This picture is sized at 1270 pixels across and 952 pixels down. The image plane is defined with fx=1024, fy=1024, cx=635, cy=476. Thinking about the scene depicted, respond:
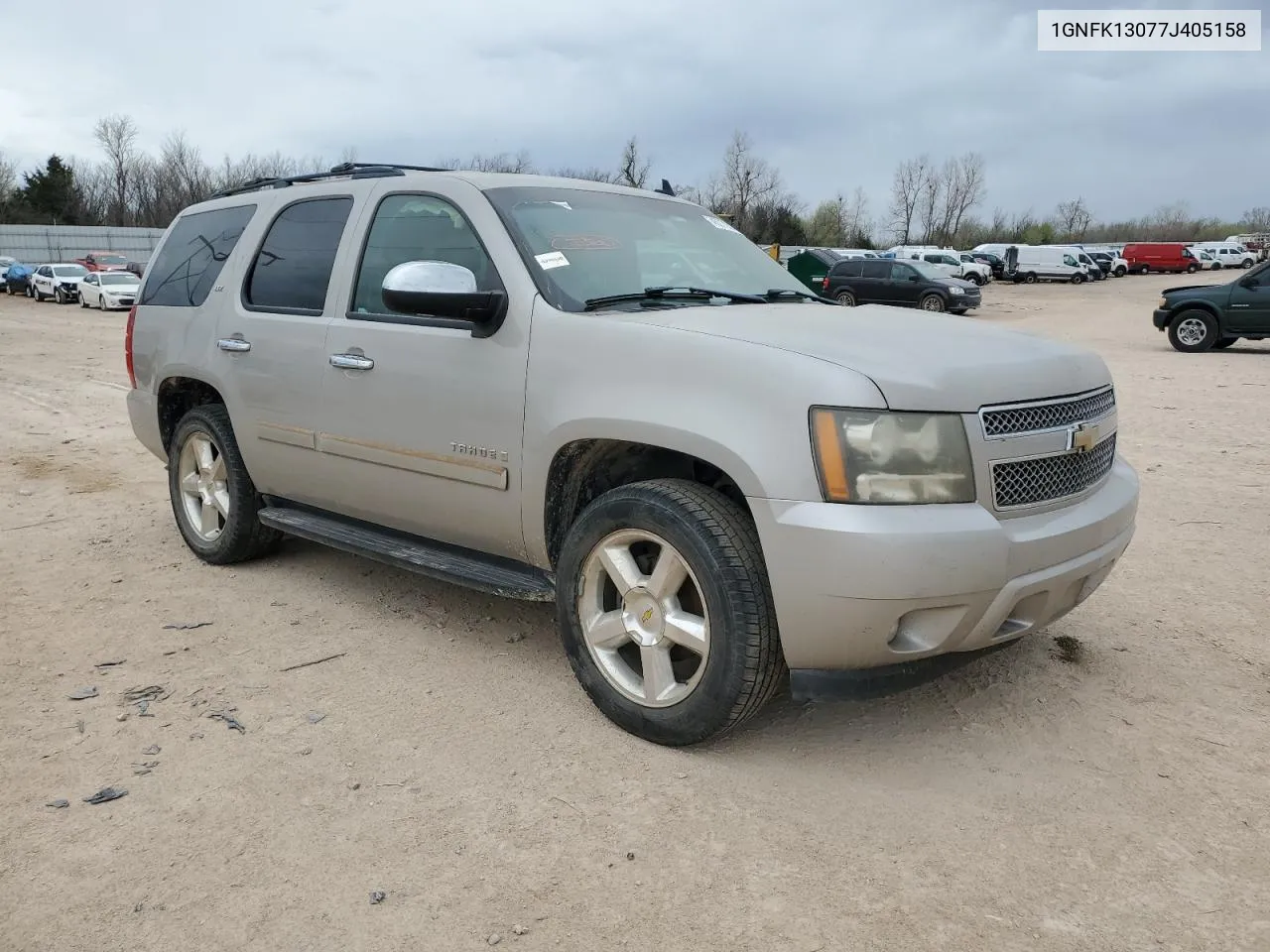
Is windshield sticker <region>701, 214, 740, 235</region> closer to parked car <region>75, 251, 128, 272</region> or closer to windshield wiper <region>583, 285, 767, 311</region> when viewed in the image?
windshield wiper <region>583, 285, 767, 311</region>

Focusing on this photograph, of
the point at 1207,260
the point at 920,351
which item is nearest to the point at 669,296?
the point at 920,351

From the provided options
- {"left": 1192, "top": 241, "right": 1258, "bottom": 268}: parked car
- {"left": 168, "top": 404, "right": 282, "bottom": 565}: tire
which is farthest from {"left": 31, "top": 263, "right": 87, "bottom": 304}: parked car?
{"left": 1192, "top": 241, "right": 1258, "bottom": 268}: parked car

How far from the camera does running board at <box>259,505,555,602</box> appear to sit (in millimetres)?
3691

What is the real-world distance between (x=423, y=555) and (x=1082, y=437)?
2415mm

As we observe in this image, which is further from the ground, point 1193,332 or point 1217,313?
point 1217,313

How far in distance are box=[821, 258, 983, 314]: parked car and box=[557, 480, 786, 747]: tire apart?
83.7 ft

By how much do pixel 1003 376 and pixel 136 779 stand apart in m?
2.86

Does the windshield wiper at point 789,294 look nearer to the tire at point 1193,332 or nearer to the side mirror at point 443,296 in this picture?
the side mirror at point 443,296

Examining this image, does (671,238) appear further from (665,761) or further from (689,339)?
(665,761)

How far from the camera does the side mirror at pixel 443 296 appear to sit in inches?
136

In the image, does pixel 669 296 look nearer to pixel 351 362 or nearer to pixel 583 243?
pixel 583 243

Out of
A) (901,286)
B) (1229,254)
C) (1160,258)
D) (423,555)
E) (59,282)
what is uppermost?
(1229,254)

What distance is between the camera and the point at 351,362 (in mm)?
4105

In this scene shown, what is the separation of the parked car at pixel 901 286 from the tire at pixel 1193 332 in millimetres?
10254
